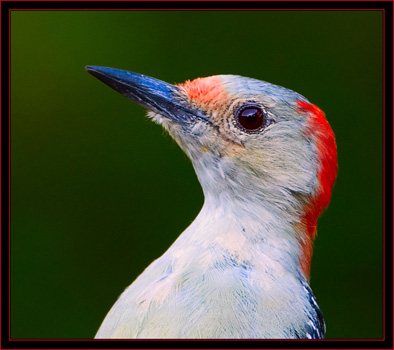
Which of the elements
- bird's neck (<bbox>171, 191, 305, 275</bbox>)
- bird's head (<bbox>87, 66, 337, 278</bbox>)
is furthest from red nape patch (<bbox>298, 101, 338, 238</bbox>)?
bird's neck (<bbox>171, 191, 305, 275</bbox>)

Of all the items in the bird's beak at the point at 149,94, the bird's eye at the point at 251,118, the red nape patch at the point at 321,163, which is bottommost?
the red nape patch at the point at 321,163

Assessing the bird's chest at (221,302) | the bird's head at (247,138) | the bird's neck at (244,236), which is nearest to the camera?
the bird's chest at (221,302)

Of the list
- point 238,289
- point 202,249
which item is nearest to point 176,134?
point 202,249

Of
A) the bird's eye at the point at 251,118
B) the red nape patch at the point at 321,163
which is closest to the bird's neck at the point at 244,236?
the red nape patch at the point at 321,163

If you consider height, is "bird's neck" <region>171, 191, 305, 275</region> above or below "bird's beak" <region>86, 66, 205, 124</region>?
below

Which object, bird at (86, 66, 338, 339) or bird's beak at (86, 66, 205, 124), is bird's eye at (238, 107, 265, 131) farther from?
bird's beak at (86, 66, 205, 124)

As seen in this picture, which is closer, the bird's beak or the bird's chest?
the bird's chest

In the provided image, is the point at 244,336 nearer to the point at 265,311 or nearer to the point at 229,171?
the point at 265,311

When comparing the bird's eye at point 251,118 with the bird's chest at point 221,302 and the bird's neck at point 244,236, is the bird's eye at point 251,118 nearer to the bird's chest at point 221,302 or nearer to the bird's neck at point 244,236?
the bird's neck at point 244,236
